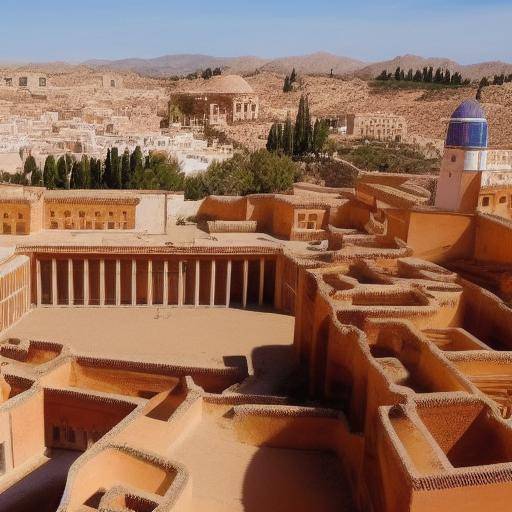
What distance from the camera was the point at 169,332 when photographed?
20.0 meters

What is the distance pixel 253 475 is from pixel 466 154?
490 inches

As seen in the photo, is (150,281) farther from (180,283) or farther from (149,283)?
(180,283)

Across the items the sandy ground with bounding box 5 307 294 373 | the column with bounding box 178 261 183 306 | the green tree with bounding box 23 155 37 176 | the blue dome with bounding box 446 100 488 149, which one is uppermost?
the blue dome with bounding box 446 100 488 149

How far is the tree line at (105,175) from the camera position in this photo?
105 feet

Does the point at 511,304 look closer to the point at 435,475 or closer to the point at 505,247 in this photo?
the point at 505,247

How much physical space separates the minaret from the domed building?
153ft

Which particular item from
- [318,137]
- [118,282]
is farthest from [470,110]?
[318,137]

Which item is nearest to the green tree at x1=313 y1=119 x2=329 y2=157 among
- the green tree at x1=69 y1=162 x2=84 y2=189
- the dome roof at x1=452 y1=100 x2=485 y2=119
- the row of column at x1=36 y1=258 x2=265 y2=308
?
the green tree at x1=69 y1=162 x2=84 y2=189

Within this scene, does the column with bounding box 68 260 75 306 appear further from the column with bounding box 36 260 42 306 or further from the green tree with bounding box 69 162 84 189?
the green tree with bounding box 69 162 84 189

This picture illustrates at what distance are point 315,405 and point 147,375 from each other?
157 inches

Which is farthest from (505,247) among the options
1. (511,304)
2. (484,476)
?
(484,476)

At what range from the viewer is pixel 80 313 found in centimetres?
2156

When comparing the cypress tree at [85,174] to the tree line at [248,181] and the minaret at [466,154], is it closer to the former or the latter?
the tree line at [248,181]

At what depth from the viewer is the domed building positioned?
66312mm
